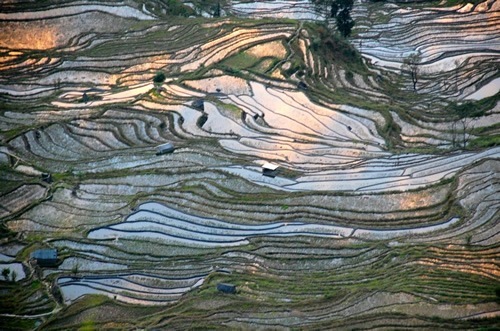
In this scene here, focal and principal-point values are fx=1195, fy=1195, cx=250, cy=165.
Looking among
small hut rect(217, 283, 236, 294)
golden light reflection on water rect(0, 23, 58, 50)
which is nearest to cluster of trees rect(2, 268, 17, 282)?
small hut rect(217, 283, 236, 294)

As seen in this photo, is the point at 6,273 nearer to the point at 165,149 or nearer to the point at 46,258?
the point at 46,258

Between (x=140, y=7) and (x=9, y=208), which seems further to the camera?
(x=140, y=7)

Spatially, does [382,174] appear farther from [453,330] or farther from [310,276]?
[453,330]

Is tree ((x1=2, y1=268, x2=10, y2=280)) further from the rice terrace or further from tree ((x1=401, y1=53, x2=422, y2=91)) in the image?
tree ((x1=401, y1=53, x2=422, y2=91))

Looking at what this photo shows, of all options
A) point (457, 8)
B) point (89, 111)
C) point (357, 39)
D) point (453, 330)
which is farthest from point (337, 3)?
point (453, 330)

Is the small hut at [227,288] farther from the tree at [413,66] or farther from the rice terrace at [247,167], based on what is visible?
the tree at [413,66]

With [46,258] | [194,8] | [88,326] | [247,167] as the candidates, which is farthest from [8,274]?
[194,8]

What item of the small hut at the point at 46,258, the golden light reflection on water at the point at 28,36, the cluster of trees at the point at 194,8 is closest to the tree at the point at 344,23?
the cluster of trees at the point at 194,8
